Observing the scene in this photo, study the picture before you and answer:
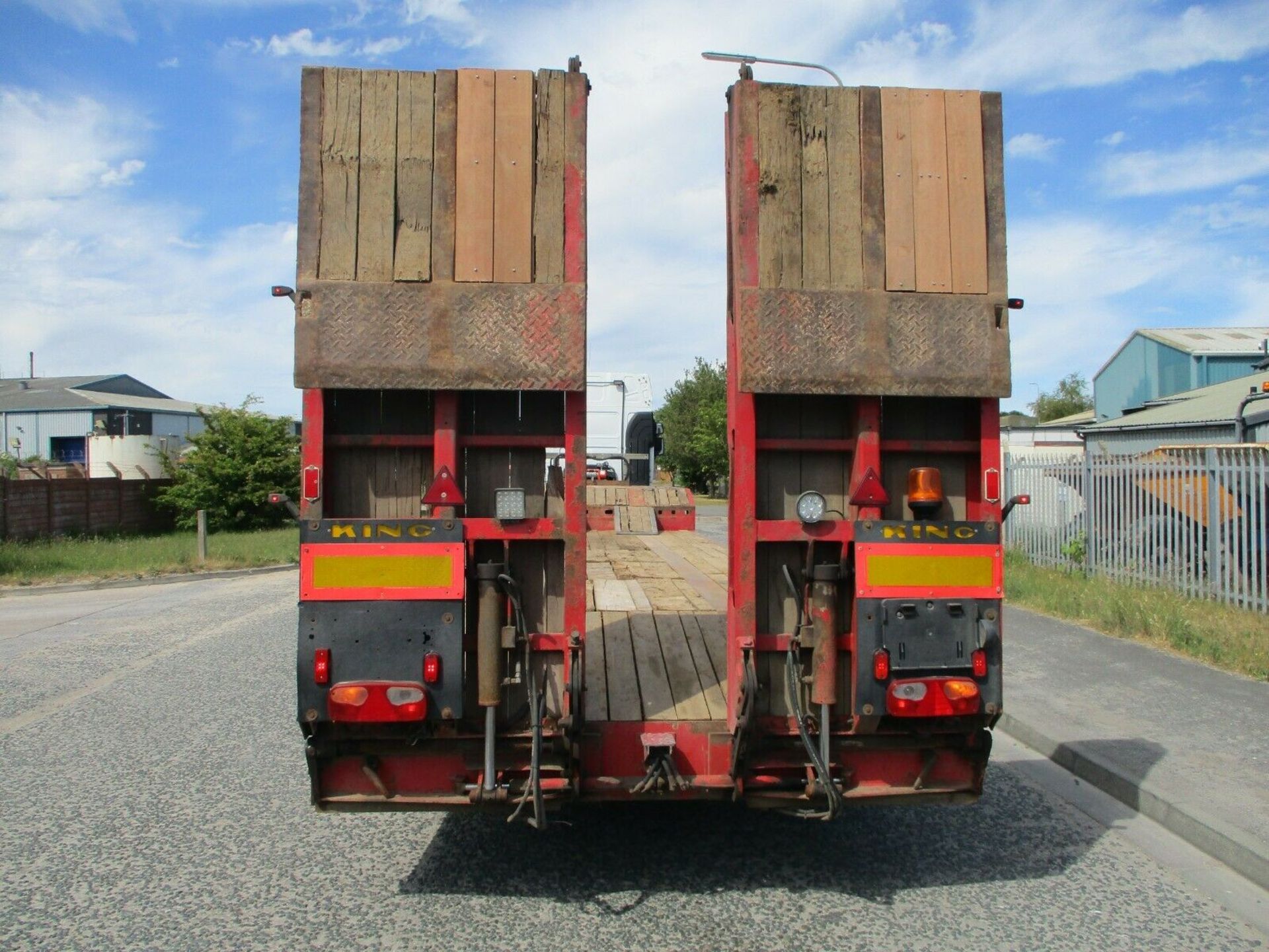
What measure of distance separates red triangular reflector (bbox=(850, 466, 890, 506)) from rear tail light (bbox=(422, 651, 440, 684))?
1700 mm

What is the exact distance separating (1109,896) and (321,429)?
3836 millimetres

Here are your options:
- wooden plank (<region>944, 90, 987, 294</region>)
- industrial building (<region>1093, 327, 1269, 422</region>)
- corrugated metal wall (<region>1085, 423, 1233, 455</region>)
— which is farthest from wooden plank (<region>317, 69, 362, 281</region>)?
industrial building (<region>1093, 327, 1269, 422</region>)

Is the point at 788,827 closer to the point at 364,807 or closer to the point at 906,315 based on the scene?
the point at 364,807

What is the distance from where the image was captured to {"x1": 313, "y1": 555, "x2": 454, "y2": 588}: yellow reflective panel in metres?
3.71

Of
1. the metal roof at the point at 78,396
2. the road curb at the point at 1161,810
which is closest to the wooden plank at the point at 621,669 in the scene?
the road curb at the point at 1161,810

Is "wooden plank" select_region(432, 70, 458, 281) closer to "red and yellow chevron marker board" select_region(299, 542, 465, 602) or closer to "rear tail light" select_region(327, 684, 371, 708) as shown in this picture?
"red and yellow chevron marker board" select_region(299, 542, 465, 602)

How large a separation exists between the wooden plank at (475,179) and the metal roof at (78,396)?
60931mm

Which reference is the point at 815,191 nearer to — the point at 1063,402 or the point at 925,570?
the point at 925,570

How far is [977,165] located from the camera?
418 cm

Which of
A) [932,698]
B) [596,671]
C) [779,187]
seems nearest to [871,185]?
[779,187]

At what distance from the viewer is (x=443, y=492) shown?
12.5ft

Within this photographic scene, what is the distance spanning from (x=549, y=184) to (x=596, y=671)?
2.24 meters

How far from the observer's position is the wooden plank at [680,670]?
4.33 metres

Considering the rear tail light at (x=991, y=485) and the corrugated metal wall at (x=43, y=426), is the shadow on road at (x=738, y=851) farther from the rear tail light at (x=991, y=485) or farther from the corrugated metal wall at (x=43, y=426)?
the corrugated metal wall at (x=43, y=426)
